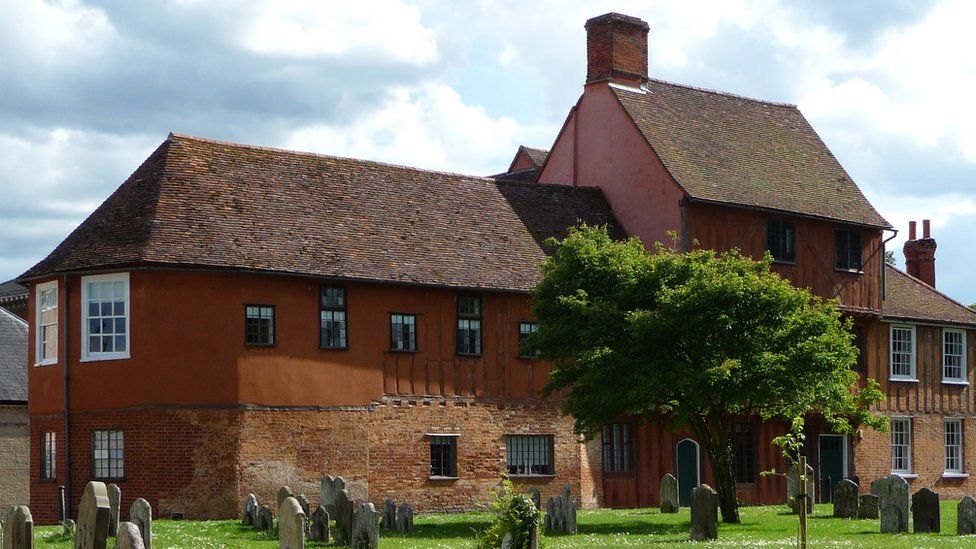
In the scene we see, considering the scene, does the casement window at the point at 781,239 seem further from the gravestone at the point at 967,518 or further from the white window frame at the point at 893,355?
the gravestone at the point at 967,518

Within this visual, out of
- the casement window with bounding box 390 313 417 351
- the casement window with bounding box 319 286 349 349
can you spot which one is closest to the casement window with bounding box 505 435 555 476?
the casement window with bounding box 390 313 417 351

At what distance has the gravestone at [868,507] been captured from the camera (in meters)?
35.8

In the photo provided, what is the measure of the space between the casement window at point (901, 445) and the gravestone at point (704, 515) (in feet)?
80.5

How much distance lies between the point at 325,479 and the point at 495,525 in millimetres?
13252

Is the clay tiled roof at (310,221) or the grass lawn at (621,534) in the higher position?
the clay tiled roof at (310,221)

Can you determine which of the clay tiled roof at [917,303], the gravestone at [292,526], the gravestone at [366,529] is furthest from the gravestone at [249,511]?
the clay tiled roof at [917,303]

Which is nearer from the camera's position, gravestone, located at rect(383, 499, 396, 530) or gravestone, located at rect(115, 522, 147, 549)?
gravestone, located at rect(115, 522, 147, 549)

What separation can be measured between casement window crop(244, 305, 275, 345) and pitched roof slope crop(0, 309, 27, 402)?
14.6m

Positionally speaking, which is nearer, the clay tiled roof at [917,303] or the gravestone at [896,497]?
the gravestone at [896,497]

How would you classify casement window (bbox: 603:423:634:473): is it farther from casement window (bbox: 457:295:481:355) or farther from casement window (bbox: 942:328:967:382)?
casement window (bbox: 942:328:967:382)

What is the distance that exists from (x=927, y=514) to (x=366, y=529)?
12473 millimetres

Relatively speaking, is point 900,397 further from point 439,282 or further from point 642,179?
point 439,282

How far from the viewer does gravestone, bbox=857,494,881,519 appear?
35812 mm

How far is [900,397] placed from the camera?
2025 inches
